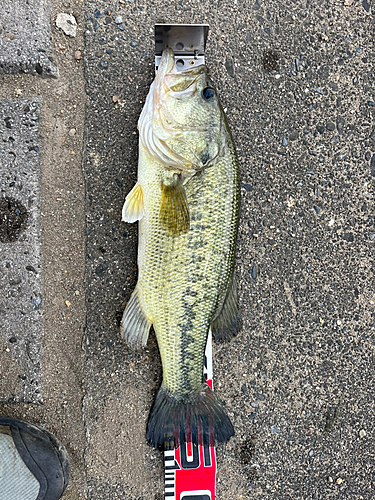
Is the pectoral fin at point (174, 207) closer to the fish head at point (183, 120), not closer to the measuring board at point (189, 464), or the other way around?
the fish head at point (183, 120)

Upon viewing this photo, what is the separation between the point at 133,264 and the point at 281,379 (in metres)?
1.14

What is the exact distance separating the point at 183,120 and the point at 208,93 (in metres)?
0.19

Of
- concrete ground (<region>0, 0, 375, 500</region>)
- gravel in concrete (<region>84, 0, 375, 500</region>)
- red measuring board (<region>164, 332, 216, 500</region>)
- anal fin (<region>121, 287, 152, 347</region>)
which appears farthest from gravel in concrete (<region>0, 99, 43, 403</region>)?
red measuring board (<region>164, 332, 216, 500</region>)

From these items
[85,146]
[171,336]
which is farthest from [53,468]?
[85,146]

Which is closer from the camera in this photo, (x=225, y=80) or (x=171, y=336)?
(x=171, y=336)

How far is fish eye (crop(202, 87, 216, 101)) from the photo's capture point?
186 cm

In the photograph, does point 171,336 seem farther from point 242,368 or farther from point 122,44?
point 122,44

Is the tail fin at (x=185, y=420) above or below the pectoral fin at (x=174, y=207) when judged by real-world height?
below

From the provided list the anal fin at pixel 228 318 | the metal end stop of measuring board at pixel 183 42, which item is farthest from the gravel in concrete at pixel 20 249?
the anal fin at pixel 228 318

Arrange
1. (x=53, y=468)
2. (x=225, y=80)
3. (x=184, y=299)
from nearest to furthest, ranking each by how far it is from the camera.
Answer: (x=184, y=299) < (x=53, y=468) < (x=225, y=80)

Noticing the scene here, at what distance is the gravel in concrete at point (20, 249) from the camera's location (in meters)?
2.10

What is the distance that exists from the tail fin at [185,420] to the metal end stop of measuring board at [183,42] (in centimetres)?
179

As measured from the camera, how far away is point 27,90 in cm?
212

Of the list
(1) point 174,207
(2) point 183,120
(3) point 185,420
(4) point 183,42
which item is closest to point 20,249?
(1) point 174,207
